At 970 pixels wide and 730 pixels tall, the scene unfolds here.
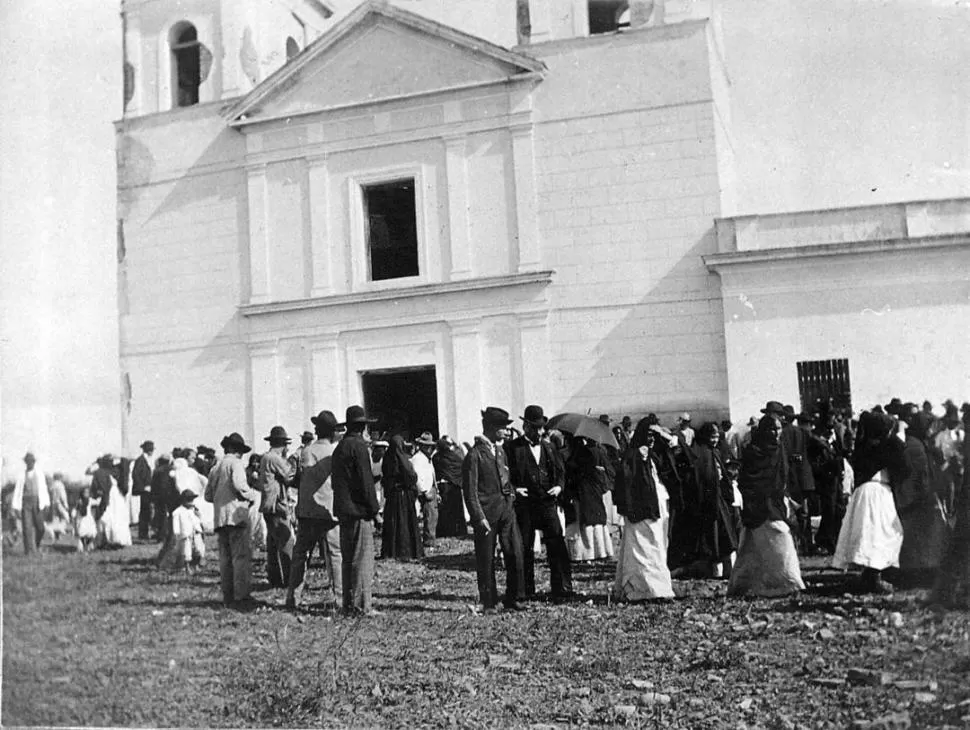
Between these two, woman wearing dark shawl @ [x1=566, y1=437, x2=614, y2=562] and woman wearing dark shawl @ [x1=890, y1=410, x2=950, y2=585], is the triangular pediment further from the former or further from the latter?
woman wearing dark shawl @ [x1=890, y1=410, x2=950, y2=585]

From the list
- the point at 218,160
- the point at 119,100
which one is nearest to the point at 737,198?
the point at 218,160

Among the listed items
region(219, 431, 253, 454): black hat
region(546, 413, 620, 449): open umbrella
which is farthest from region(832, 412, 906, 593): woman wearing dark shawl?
region(219, 431, 253, 454): black hat

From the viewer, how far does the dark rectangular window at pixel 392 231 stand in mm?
8461

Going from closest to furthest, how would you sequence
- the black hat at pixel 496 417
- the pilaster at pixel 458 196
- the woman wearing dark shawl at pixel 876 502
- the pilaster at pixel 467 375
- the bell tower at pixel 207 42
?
the woman wearing dark shawl at pixel 876 502 → the black hat at pixel 496 417 → the pilaster at pixel 467 375 → the pilaster at pixel 458 196 → the bell tower at pixel 207 42

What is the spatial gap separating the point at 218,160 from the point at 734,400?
494 cm

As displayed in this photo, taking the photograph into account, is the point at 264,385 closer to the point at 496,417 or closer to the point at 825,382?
the point at 496,417

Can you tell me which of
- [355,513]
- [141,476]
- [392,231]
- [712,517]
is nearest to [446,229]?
[392,231]

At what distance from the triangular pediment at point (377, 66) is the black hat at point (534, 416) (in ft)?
9.25

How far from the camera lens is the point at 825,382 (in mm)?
7480

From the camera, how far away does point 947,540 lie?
6945 mm

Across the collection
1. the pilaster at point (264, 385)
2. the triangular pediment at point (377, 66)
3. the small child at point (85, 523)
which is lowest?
the small child at point (85, 523)

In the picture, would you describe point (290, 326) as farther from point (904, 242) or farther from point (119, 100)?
point (904, 242)

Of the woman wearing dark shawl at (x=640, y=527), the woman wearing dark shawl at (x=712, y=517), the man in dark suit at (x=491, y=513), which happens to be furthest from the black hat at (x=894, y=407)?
the man in dark suit at (x=491, y=513)

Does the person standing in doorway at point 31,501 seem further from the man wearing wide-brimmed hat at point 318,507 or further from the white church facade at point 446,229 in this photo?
the man wearing wide-brimmed hat at point 318,507
